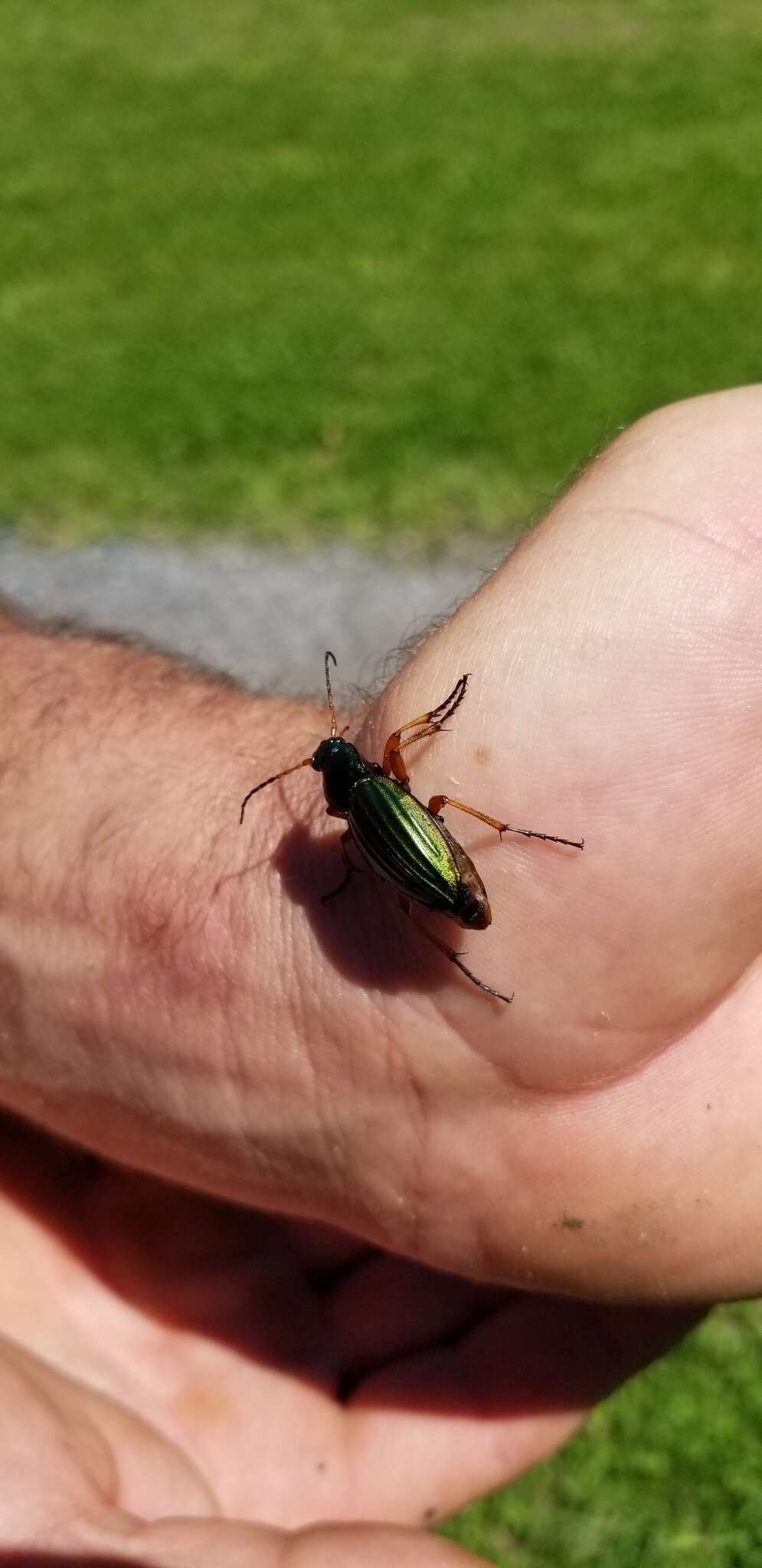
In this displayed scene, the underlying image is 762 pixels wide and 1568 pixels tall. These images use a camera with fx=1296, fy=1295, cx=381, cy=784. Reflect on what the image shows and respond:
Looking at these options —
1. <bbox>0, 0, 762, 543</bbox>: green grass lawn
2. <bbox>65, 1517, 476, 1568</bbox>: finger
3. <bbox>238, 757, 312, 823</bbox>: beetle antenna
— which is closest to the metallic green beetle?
<bbox>238, 757, 312, 823</bbox>: beetle antenna

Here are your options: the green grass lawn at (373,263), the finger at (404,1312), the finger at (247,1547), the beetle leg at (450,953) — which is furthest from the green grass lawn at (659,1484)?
the green grass lawn at (373,263)

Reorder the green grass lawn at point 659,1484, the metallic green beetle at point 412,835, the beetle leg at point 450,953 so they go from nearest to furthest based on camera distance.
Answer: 1. the metallic green beetle at point 412,835
2. the beetle leg at point 450,953
3. the green grass lawn at point 659,1484

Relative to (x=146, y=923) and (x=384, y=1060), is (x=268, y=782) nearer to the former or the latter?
(x=146, y=923)

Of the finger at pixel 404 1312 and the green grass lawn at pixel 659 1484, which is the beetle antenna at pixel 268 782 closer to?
the finger at pixel 404 1312

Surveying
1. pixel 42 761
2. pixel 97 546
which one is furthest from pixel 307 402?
pixel 42 761

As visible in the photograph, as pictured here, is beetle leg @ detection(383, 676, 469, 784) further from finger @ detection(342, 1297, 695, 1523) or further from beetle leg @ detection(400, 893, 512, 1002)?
finger @ detection(342, 1297, 695, 1523)

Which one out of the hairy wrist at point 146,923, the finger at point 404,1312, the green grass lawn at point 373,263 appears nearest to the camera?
the hairy wrist at point 146,923

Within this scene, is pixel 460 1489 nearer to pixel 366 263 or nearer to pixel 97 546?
pixel 97 546

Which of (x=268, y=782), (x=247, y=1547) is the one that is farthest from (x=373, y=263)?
(x=247, y=1547)
